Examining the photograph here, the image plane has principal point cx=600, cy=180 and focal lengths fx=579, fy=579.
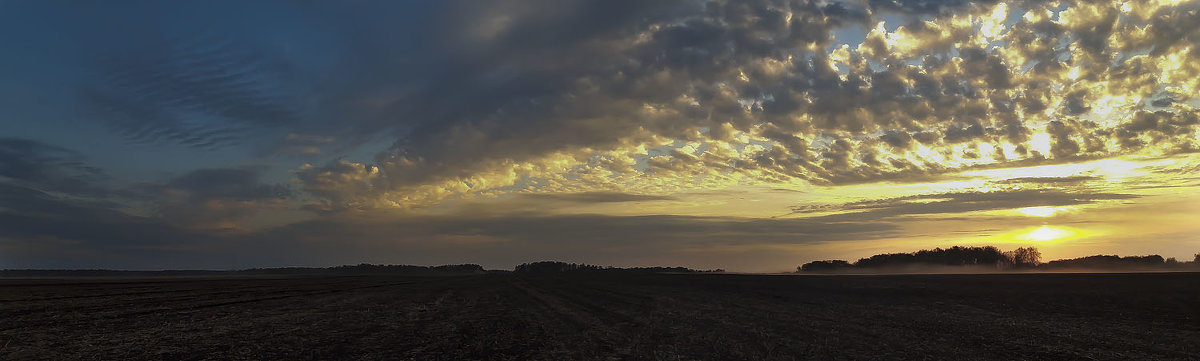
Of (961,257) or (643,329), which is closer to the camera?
(643,329)

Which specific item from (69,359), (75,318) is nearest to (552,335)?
(69,359)

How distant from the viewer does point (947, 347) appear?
2102 centimetres

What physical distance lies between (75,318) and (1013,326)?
151 ft

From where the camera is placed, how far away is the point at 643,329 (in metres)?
26.7

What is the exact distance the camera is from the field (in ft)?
64.5

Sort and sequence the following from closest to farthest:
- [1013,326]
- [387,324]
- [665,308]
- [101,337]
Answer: [101,337], [1013,326], [387,324], [665,308]

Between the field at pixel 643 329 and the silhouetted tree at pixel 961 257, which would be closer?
the field at pixel 643 329

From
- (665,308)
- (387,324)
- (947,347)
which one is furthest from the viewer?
(665,308)

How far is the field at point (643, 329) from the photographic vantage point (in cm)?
1966

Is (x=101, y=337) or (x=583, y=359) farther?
(x=101, y=337)

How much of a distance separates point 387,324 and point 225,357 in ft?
32.4

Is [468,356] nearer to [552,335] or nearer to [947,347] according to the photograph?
[552,335]

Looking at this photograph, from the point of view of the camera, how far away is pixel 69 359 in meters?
17.9

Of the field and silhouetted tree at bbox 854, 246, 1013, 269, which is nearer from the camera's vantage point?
the field
